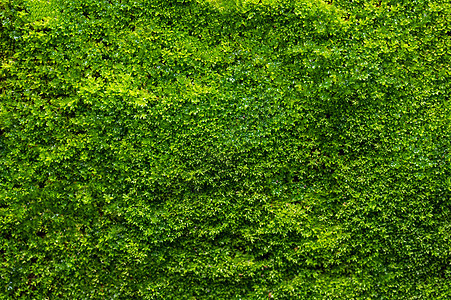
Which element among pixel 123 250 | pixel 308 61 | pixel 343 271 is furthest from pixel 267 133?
pixel 123 250

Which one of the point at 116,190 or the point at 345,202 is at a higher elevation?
the point at 345,202

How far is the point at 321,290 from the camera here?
452 centimetres

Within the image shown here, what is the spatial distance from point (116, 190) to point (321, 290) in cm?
277

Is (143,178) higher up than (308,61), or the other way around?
(308,61)

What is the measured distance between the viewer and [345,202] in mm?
4621

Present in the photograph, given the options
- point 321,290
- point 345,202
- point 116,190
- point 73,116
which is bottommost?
point 321,290

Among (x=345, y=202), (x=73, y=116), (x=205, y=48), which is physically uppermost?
(x=205, y=48)

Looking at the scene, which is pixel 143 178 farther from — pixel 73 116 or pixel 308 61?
pixel 308 61

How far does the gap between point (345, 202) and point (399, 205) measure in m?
0.64

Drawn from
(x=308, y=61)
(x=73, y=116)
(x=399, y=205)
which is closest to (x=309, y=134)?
(x=308, y=61)

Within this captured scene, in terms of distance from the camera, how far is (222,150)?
4.54 m

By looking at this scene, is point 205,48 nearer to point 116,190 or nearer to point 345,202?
point 116,190

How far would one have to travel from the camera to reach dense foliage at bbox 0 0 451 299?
4527 millimetres

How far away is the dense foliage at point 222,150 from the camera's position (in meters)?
4.53
